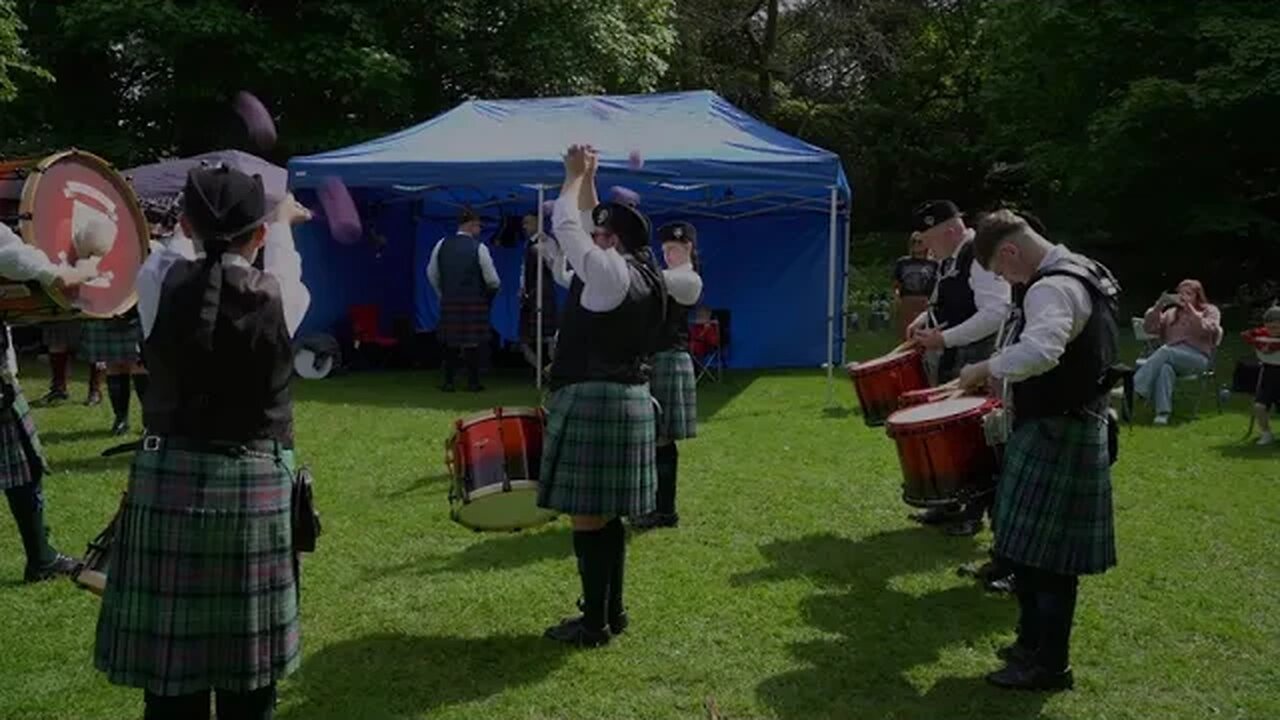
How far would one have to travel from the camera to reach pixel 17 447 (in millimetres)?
4168

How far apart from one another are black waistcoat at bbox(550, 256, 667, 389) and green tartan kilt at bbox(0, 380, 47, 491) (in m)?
1.97

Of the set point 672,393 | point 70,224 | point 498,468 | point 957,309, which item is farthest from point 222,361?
point 957,309

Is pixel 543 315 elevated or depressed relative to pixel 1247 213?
depressed

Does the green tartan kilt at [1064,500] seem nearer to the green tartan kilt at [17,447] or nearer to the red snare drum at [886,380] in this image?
the red snare drum at [886,380]

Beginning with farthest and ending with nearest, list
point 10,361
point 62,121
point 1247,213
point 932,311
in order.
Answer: point 1247,213 → point 62,121 → point 932,311 → point 10,361

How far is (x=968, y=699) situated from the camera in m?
3.52

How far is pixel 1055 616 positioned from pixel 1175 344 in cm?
619

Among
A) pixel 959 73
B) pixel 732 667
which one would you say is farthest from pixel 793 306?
pixel 959 73

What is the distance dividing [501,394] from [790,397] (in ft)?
8.23

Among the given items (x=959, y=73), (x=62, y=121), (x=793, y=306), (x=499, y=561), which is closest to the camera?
(x=499, y=561)

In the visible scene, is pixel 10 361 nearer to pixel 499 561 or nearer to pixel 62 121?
pixel 499 561

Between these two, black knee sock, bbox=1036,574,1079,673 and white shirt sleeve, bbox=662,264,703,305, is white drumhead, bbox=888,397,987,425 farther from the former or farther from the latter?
white shirt sleeve, bbox=662,264,703,305

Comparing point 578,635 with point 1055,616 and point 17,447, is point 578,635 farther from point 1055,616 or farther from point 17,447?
point 17,447

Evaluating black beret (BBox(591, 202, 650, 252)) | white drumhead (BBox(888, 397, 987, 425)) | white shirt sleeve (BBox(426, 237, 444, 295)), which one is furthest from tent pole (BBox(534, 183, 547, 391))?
black beret (BBox(591, 202, 650, 252))
